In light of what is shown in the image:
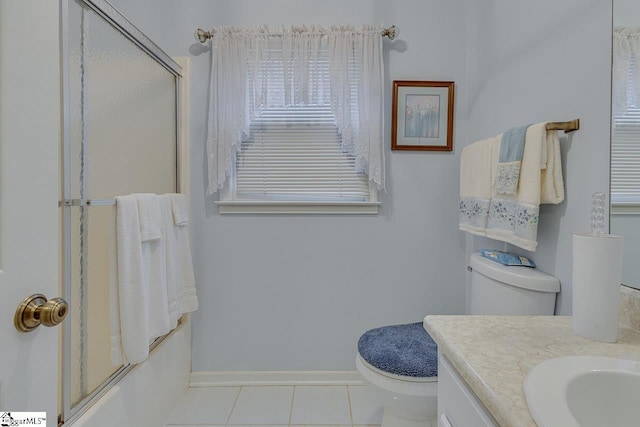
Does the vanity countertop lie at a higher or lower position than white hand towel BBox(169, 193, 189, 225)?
lower

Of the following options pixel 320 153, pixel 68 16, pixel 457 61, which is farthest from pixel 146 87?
pixel 457 61

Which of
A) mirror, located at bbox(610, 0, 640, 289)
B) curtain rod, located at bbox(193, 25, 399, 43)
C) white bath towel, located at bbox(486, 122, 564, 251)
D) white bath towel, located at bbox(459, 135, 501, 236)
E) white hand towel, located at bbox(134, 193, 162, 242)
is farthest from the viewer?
curtain rod, located at bbox(193, 25, 399, 43)

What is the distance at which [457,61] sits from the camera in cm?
175

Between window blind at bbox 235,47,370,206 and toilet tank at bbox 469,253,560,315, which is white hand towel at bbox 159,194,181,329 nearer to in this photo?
window blind at bbox 235,47,370,206

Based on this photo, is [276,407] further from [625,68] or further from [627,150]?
[625,68]

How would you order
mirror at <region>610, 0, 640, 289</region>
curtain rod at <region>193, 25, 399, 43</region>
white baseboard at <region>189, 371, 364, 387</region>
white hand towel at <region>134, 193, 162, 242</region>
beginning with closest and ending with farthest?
mirror at <region>610, 0, 640, 289</region> < white hand towel at <region>134, 193, 162, 242</region> < curtain rod at <region>193, 25, 399, 43</region> < white baseboard at <region>189, 371, 364, 387</region>

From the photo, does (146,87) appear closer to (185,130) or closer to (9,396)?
(185,130)

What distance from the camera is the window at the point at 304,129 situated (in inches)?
65.7

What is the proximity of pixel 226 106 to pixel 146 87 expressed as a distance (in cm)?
38

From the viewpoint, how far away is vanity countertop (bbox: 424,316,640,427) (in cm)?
52

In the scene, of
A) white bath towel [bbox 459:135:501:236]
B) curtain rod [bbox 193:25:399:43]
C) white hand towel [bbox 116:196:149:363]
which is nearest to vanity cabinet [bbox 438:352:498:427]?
white bath towel [bbox 459:135:501:236]

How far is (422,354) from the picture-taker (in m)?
1.22

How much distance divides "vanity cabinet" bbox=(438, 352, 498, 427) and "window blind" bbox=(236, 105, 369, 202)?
113 centimetres

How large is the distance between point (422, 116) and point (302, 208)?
84 centimetres
